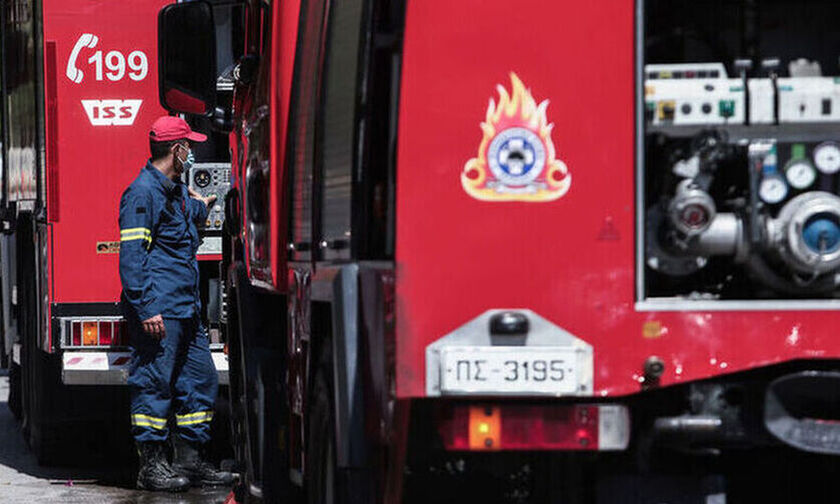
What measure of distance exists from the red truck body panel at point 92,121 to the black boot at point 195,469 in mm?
930

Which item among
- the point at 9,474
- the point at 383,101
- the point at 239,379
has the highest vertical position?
the point at 383,101

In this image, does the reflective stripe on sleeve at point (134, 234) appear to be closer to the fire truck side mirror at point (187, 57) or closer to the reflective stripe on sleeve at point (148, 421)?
the reflective stripe on sleeve at point (148, 421)

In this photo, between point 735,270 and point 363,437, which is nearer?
point 735,270

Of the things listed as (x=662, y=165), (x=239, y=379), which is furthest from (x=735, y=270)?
(x=239, y=379)

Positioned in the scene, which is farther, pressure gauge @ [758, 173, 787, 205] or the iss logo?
the iss logo

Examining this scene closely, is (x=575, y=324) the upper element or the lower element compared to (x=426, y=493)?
upper

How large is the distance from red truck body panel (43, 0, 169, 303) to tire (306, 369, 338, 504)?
15.1ft

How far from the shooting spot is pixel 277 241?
842 centimetres

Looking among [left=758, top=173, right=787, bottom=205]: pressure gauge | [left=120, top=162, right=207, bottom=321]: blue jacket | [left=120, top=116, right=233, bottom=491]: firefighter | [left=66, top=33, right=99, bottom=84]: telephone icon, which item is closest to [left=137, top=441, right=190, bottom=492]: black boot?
[left=120, top=116, right=233, bottom=491]: firefighter

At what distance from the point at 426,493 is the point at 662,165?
115 centimetres

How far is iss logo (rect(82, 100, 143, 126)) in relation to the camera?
1212cm

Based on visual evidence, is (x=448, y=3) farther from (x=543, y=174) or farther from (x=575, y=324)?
(x=575, y=324)

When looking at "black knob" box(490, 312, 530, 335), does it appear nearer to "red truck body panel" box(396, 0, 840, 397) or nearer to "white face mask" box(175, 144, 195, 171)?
"red truck body panel" box(396, 0, 840, 397)

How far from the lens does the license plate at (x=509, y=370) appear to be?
5.81m
